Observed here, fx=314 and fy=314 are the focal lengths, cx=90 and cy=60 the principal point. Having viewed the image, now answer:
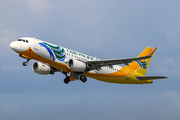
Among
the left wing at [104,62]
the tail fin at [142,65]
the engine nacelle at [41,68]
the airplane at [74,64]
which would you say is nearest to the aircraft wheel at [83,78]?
the airplane at [74,64]

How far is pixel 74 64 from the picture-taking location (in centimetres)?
4578

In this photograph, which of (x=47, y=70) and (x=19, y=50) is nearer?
(x=19, y=50)

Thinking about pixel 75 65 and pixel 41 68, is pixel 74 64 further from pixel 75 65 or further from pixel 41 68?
pixel 41 68

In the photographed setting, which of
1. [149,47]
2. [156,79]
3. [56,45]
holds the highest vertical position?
[149,47]

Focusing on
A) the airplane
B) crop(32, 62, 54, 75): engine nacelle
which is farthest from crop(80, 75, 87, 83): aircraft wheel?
crop(32, 62, 54, 75): engine nacelle

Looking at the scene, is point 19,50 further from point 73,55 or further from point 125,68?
point 125,68

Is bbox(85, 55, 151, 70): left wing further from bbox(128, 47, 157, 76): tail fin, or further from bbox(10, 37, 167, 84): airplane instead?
bbox(128, 47, 157, 76): tail fin

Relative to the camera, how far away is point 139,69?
56938mm

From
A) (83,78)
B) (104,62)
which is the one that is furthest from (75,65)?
(104,62)

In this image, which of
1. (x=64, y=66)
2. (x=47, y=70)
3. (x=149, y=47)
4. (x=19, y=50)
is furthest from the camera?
(x=149, y=47)

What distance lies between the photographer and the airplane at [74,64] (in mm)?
44312

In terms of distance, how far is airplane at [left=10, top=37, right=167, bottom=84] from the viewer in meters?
44.3

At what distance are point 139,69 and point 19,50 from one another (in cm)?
2325

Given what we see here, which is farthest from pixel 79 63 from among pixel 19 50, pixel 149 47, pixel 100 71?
pixel 149 47
